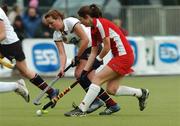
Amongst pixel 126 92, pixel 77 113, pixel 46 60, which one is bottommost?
pixel 46 60

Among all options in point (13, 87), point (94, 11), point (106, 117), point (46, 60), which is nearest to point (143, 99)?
point (106, 117)

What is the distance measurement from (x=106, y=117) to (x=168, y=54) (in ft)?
34.3

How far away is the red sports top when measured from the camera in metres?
11.4

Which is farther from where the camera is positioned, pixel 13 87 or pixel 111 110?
pixel 111 110

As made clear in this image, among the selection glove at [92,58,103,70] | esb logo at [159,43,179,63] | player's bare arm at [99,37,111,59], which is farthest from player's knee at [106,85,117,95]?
esb logo at [159,43,179,63]

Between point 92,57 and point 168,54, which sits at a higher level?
point 92,57

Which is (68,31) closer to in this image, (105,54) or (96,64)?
(96,64)

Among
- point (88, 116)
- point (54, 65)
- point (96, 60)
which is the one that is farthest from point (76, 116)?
point (54, 65)

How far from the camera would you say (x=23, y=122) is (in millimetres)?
10828

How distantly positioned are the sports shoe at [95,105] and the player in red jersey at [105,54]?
1.40 ft

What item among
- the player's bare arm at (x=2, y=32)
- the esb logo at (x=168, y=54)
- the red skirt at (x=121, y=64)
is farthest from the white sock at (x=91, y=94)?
the esb logo at (x=168, y=54)

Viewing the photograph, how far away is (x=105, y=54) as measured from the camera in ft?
37.5

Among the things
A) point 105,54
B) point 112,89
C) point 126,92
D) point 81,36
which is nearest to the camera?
point 105,54

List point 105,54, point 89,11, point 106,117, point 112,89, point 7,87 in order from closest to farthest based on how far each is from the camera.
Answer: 1. point 89,11
2. point 105,54
3. point 106,117
4. point 7,87
5. point 112,89
